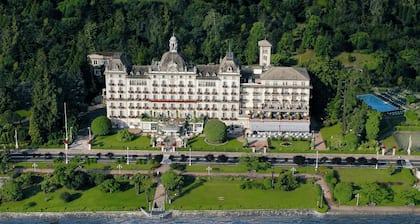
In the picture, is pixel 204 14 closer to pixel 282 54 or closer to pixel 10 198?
pixel 282 54

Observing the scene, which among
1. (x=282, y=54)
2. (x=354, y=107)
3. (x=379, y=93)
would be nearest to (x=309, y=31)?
(x=282, y=54)

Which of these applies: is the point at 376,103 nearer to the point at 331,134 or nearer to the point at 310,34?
the point at 331,134

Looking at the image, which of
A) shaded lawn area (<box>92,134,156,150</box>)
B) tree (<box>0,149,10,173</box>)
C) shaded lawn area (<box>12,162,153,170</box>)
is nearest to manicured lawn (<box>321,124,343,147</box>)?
shaded lawn area (<box>92,134,156,150</box>)

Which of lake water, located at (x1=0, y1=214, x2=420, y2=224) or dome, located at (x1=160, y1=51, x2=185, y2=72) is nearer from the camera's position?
lake water, located at (x1=0, y1=214, x2=420, y2=224)

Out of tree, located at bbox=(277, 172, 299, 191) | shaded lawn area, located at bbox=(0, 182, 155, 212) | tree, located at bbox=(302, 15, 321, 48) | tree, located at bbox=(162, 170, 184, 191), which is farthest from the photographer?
tree, located at bbox=(302, 15, 321, 48)

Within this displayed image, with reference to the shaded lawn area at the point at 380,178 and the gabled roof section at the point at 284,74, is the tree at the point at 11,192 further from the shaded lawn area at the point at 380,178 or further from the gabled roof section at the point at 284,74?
the gabled roof section at the point at 284,74

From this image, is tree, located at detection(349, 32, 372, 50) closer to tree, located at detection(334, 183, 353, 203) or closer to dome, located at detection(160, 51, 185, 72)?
dome, located at detection(160, 51, 185, 72)
